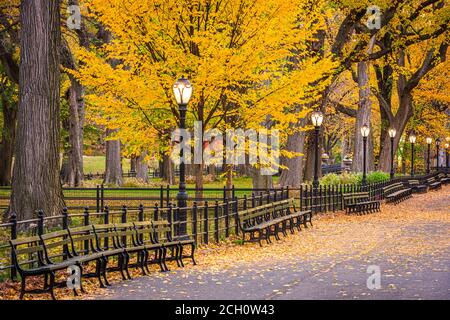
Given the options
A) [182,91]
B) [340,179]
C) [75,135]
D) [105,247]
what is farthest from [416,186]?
[105,247]

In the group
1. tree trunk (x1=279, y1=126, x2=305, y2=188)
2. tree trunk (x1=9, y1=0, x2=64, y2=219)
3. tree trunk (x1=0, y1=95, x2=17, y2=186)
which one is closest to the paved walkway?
tree trunk (x1=9, y1=0, x2=64, y2=219)

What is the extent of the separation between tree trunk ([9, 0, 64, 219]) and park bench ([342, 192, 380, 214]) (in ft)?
44.7

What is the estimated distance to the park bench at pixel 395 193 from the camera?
4034cm

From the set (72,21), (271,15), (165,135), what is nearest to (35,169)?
(165,135)

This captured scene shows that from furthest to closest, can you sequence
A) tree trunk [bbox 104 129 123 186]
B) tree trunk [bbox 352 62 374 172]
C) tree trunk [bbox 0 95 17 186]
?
tree trunk [bbox 0 95 17 186]
tree trunk [bbox 104 129 123 186]
tree trunk [bbox 352 62 374 172]

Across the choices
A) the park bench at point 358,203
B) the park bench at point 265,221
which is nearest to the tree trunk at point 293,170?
the park bench at point 358,203

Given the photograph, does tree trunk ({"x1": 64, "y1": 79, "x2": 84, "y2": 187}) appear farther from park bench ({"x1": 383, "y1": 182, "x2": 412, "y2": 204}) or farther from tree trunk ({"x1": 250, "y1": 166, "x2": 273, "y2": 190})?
park bench ({"x1": 383, "y1": 182, "x2": 412, "y2": 204})

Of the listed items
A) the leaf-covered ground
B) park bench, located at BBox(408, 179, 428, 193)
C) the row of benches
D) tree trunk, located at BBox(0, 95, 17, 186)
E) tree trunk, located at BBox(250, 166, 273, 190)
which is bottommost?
the leaf-covered ground

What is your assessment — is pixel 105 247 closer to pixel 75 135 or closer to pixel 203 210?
pixel 203 210

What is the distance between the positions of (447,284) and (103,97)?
14.9m

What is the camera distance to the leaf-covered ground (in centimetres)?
1282

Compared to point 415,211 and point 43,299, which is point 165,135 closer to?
point 415,211

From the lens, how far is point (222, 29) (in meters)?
26.8

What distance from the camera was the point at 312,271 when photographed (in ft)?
51.3
